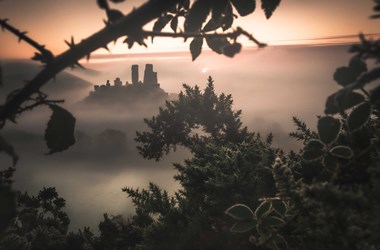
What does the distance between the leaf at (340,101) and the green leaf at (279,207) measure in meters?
0.60

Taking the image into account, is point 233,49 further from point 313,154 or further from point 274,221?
point 274,221

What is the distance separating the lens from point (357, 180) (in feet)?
6.85

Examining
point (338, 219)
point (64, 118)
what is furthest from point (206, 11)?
point (338, 219)

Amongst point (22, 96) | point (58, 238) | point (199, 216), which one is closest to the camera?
point (22, 96)

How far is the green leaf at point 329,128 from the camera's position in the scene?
1.55 metres

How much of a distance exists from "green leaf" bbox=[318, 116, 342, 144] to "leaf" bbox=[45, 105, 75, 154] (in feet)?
3.94

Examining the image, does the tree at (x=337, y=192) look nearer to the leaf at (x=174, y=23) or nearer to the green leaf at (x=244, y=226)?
the green leaf at (x=244, y=226)

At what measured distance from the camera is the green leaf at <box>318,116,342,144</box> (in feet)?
5.08

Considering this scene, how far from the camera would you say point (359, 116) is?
4.88 feet

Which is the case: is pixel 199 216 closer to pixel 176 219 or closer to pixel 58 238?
pixel 176 219

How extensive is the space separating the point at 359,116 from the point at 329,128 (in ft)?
0.48

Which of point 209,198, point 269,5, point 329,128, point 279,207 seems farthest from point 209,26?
point 209,198

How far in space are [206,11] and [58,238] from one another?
1718 centimetres

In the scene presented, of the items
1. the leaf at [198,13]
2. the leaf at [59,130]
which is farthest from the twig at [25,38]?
the leaf at [198,13]
